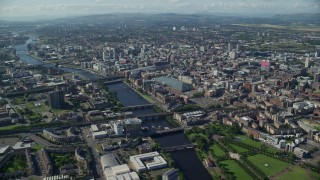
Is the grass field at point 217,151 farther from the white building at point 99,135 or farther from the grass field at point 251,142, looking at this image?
the white building at point 99,135

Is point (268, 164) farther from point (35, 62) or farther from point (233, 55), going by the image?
point (35, 62)

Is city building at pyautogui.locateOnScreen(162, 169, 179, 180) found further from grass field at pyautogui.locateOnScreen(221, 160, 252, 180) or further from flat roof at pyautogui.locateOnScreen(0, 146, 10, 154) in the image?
flat roof at pyautogui.locateOnScreen(0, 146, 10, 154)

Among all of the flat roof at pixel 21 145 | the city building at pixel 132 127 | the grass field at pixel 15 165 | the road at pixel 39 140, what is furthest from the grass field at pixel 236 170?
the flat roof at pixel 21 145

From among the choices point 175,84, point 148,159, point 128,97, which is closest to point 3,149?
point 148,159

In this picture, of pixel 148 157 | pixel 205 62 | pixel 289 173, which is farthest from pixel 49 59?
pixel 289 173

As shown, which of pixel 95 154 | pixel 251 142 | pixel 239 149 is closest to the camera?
pixel 95 154

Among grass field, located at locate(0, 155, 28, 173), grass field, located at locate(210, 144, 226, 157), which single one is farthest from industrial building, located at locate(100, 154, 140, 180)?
grass field, located at locate(210, 144, 226, 157)
